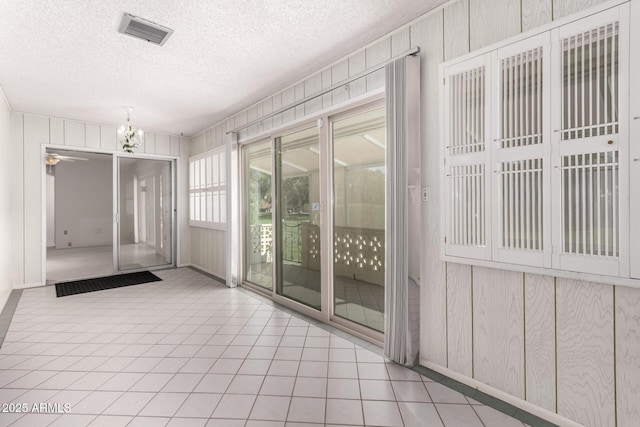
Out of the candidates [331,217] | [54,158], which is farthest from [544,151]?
[54,158]

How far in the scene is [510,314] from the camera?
2.07 meters

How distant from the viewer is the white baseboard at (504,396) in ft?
6.12

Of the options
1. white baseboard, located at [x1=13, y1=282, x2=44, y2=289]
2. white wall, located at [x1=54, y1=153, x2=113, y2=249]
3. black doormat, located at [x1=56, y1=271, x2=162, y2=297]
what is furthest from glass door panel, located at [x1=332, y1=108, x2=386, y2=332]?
white wall, located at [x1=54, y1=153, x2=113, y2=249]

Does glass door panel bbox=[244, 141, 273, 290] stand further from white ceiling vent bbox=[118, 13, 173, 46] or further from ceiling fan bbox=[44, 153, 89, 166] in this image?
ceiling fan bbox=[44, 153, 89, 166]

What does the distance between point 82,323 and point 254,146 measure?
3031 mm

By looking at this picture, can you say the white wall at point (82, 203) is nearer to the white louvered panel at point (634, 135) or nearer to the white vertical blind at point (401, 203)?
the white vertical blind at point (401, 203)

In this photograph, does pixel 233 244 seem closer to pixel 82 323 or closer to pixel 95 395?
pixel 82 323

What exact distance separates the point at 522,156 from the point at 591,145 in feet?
1.09

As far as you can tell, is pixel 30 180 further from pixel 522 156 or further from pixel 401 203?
pixel 522 156

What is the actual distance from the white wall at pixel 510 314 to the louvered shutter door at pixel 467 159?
11 centimetres

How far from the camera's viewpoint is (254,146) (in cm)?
485

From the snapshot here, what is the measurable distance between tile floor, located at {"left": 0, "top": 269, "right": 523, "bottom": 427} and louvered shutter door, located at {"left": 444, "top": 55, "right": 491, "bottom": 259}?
1.05 m

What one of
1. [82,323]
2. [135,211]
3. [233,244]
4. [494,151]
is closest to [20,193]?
[135,211]

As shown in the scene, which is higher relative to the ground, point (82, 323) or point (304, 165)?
point (304, 165)
